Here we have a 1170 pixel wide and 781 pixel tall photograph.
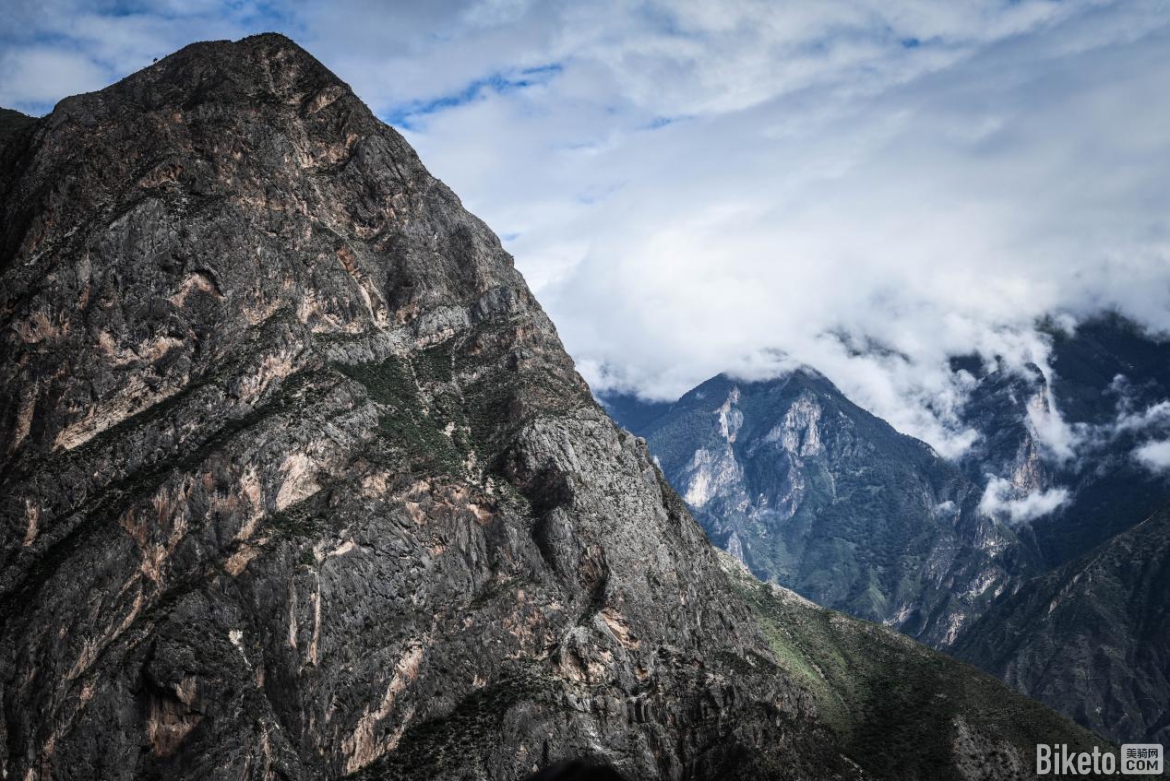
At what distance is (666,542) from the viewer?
190m

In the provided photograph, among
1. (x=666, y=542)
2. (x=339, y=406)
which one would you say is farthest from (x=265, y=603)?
(x=666, y=542)

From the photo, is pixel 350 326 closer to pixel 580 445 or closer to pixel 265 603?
pixel 580 445

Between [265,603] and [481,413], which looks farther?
[481,413]

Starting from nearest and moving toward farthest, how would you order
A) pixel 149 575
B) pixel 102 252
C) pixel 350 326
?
pixel 149 575 → pixel 102 252 → pixel 350 326

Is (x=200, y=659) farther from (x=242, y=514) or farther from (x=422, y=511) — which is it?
(x=422, y=511)

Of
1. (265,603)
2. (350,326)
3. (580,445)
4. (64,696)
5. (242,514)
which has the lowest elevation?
(64,696)

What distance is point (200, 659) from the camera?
12194cm

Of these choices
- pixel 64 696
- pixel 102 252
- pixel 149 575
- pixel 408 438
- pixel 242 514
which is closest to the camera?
pixel 64 696

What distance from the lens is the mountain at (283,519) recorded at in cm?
12244

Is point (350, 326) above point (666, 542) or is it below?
above

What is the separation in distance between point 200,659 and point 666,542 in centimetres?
9369

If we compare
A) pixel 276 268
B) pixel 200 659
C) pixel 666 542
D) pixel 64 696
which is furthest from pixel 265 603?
pixel 666 542

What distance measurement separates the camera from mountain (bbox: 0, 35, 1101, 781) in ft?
402

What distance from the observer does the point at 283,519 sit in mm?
139750
